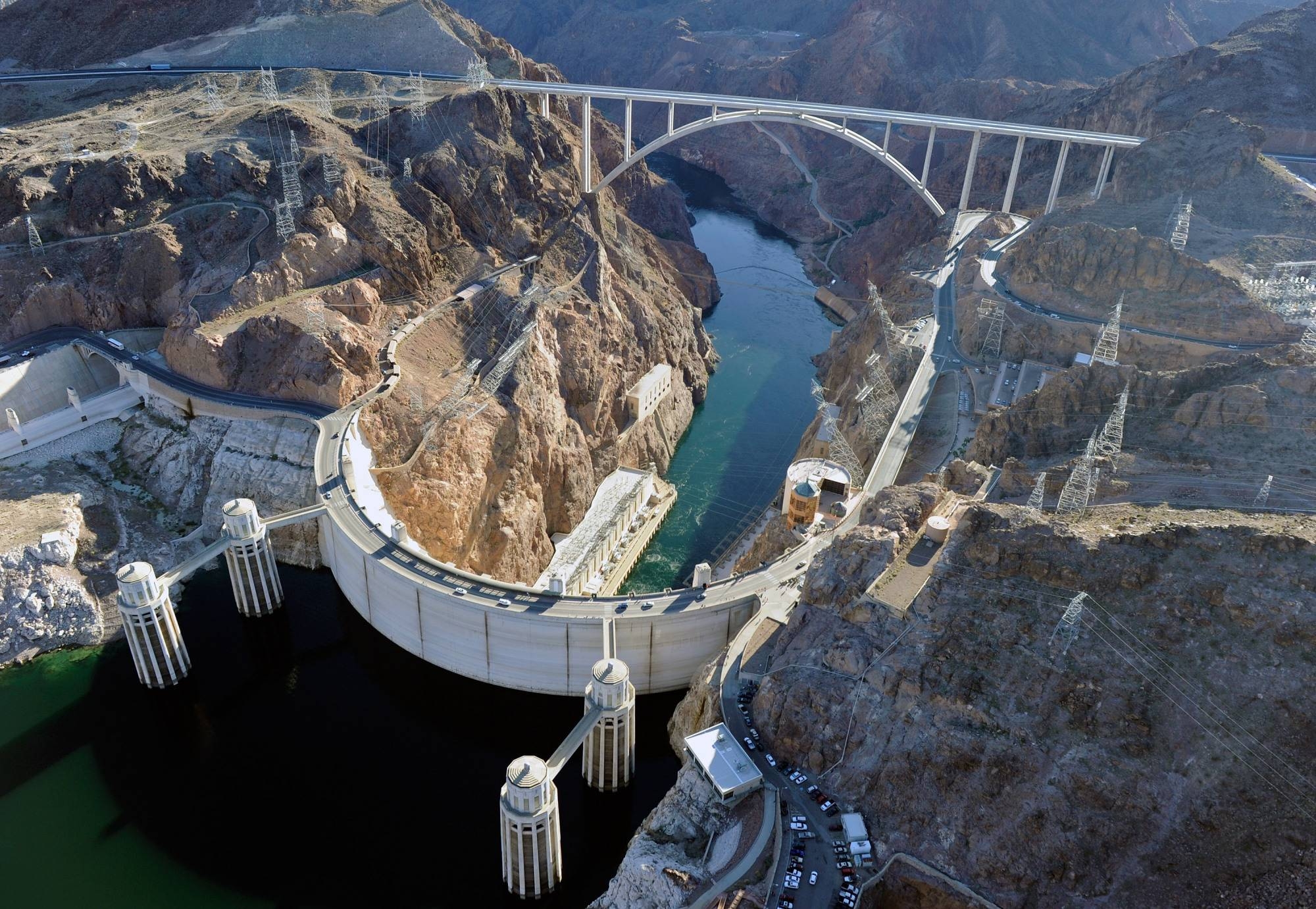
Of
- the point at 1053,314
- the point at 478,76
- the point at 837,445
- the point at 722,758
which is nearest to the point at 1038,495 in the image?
the point at 722,758

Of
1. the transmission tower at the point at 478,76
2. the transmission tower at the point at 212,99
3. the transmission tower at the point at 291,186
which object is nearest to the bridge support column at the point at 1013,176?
the transmission tower at the point at 478,76

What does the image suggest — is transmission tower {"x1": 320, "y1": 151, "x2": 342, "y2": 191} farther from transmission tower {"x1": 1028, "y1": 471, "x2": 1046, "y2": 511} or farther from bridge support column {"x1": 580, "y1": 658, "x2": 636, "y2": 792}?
transmission tower {"x1": 1028, "y1": 471, "x2": 1046, "y2": 511}

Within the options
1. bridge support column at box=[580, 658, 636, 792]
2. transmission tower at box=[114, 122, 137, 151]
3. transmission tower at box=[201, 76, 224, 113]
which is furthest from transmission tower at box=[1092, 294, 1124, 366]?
transmission tower at box=[114, 122, 137, 151]

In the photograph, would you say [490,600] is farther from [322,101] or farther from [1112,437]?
[322,101]

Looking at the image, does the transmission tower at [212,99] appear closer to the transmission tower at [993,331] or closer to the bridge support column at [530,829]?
the transmission tower at [993,331]

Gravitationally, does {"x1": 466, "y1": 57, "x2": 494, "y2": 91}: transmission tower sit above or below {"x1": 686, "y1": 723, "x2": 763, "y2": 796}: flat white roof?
above

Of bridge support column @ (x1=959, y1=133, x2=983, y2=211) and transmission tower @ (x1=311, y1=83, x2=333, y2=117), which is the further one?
bridge support column @ (x1=959, y1=133, x2=983, y2=211)
